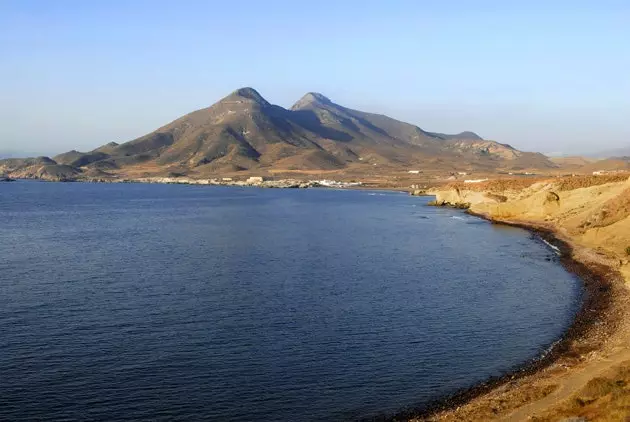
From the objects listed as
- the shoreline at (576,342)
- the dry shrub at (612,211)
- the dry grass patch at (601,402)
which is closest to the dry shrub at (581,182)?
the dry shrub at (612,211)

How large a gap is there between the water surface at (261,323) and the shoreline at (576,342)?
2.32 feet

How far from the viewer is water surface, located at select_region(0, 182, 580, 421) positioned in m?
21.7

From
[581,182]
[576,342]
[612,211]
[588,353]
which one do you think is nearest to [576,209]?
[612,211]

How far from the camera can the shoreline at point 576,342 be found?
20500 mm

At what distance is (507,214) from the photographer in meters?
82.7

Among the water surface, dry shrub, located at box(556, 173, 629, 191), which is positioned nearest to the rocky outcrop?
dry shrub, located at box(556, 173, 629, 191)

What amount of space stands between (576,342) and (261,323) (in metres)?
14.0

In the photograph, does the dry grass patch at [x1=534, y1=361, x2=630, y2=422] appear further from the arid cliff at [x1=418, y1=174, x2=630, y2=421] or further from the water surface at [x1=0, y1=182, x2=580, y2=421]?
the water surface at [x1=0, y1=182, x2=580, y2=421]

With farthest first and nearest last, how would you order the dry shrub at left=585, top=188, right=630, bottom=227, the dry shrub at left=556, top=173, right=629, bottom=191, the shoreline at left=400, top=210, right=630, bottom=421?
the dry shrub at left=556, top=173, right=629, bottom=191
the dry shrub at left=585, top=188, right=630, bottom=227
the shoreline at left=400, top=210, right=630, bottom=421

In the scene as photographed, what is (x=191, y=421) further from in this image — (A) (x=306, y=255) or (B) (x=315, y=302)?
(A) (x=306, y=255)

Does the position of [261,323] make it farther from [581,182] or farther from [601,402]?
[581,182]

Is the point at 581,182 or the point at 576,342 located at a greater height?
the point at 581,182

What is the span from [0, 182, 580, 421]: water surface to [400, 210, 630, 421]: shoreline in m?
0.71

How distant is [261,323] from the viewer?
30281mm
